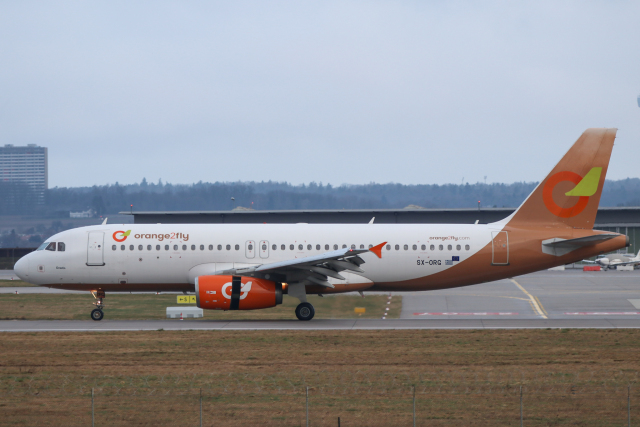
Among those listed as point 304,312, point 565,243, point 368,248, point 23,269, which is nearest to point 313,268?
point 304,312

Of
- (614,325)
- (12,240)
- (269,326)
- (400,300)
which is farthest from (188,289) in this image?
(12,240)

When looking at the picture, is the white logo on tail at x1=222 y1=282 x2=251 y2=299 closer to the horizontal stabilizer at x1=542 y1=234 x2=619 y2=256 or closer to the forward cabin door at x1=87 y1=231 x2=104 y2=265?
the forward cabin door at x1=87 y1=231 x2=104 y2=265

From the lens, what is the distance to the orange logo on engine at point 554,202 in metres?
31.0

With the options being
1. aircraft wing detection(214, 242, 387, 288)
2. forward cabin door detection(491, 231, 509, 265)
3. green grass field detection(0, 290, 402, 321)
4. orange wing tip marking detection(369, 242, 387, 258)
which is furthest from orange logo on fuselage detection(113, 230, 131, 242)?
forward cabin door detection(491, 231, 509, 265)

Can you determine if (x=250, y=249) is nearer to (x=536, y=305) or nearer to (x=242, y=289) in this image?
(x=242, y=289)

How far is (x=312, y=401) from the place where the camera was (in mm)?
16406

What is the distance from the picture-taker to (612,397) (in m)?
16.5

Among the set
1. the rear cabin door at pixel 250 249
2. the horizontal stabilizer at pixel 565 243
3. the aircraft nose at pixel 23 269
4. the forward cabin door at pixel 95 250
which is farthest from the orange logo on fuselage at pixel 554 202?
the aircraft nose at pixel 23 269

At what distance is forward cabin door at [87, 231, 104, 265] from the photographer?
101ft

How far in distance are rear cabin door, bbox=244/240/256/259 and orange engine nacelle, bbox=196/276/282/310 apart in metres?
1.95

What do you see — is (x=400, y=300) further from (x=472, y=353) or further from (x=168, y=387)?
(x=168, y=387)

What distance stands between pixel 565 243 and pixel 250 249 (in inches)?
531

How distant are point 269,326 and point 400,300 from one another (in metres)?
11.3

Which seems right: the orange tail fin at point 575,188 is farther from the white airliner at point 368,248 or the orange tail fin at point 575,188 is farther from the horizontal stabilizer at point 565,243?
the horizontal stabilizer at point 565,243
